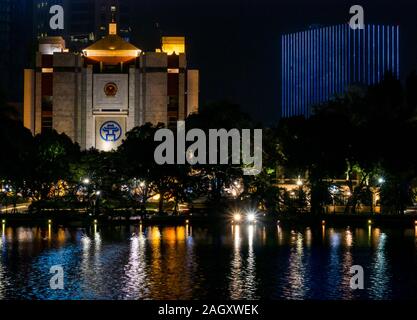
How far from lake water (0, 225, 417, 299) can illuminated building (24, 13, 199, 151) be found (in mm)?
63227

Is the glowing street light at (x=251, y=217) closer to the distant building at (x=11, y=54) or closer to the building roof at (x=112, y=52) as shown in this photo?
the building roof at (x=112, y=52)

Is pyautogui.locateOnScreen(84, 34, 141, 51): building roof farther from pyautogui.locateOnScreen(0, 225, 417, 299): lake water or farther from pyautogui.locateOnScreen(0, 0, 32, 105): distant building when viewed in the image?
pyautogui.locateOnScreen(0, 225, 417, 299): lake water

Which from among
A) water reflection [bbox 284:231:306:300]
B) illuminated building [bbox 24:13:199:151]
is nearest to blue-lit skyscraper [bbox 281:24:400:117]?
illuminated building [bbox 24:13:199:151]

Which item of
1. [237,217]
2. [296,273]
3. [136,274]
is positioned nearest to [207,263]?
[136,274]

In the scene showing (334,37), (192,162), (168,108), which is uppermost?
(334,37)

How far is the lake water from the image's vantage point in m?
33.7

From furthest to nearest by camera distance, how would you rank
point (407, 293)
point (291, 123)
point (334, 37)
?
point (334, 37) → point (291, 123) → point (407, 293)

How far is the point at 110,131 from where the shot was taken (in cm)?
12606

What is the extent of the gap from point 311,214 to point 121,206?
1976 centimetres

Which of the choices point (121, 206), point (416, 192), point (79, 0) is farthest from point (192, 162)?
point (79, 0)

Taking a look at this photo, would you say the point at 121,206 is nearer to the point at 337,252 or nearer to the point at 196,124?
the point at 196,124

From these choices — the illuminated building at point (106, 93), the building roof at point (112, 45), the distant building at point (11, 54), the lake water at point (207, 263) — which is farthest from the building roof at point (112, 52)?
the lake water at point (207, 263)
